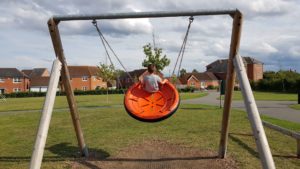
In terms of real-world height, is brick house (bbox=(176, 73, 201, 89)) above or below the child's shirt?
above

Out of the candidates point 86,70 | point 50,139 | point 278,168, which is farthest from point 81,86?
point 278,168

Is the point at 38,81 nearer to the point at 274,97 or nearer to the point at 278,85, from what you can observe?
the point at 278,85

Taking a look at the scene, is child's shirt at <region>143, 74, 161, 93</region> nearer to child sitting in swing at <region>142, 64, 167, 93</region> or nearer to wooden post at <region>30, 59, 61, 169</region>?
child sitting in swing at <region>142, 64, 167, 93</region>

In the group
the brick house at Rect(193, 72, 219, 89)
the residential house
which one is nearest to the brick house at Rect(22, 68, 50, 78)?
the residential house

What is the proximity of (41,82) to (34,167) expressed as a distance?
3800 inches

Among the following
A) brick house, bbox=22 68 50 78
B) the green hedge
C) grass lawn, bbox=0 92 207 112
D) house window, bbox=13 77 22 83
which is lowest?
grass lawn, bbox=0 92 207 112

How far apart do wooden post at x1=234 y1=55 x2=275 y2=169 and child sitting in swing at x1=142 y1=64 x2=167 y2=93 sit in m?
2.83

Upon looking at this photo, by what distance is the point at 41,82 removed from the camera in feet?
321

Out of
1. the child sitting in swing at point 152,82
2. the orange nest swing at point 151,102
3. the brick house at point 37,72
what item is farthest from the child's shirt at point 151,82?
the brick house at point 37,72

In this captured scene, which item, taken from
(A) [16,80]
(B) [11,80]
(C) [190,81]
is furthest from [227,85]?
(C) [190,81]

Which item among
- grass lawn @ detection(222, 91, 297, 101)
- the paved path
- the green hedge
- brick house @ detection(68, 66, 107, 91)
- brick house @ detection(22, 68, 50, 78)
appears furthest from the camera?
brick house @ detection(22, 68, 50, 78)

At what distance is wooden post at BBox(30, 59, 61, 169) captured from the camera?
5.61 m

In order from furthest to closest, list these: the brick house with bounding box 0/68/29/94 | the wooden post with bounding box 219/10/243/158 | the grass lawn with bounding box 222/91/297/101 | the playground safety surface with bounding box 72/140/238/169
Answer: the brick house with bounding box 0/68/29/94 → the grass lawn with bounding box 222/91/297/101 → the playground safety surface with bounding box 72/140/238/169 → the wooden post with bounding box 219/10/243/158

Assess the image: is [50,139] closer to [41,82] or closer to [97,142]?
[97,142]
